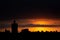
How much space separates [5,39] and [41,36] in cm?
57

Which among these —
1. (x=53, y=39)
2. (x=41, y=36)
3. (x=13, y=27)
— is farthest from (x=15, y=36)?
(x=53, y=39)

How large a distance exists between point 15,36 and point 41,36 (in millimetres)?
411

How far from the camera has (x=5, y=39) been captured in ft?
7.69

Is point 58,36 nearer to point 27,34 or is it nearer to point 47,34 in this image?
point 47,34

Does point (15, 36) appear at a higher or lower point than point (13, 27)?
lower

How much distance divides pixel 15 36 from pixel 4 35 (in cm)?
18

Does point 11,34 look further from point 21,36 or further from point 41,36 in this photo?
point 41,36

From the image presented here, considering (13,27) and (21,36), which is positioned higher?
(13,27)

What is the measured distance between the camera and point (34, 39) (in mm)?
2367

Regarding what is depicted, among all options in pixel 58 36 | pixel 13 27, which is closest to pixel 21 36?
pixel 13 27

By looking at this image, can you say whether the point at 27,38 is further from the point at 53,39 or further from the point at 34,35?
the point at 53,39

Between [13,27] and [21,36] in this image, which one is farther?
[13,27]

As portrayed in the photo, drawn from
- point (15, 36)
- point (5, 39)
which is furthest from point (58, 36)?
point (5, 39)

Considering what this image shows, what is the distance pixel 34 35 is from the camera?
7.82ft
